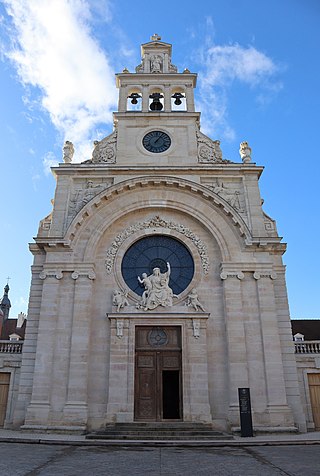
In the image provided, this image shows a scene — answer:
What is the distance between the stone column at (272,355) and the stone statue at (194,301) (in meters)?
2.68

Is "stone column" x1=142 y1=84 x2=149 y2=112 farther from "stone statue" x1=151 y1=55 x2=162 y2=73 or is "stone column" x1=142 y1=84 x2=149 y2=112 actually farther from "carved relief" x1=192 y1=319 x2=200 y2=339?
"carved relief" x1=192 y1=319 x2=200 y2=339

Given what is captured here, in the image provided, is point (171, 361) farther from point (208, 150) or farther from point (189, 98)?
point (189, 98)

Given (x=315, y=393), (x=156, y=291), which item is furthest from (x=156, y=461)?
(x=315, y=393)

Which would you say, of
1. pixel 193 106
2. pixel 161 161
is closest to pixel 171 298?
pixel 161 161

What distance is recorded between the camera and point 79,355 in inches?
693

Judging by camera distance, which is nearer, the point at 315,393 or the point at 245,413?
the point at 245,413

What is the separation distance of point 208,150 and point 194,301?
8419mm

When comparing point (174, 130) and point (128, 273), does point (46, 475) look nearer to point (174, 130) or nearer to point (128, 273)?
point (128, 273)

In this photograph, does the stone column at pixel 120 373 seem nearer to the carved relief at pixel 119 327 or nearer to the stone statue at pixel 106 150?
the carved relief at pixel 119 327

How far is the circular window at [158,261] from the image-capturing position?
1956cm

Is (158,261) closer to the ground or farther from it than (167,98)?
closer to the ground

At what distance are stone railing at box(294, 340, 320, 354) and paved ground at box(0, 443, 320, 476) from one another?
22.0 feet

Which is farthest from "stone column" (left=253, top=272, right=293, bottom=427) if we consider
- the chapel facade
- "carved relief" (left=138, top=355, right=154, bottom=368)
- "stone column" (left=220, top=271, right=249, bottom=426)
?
"carved relief" (left=138, top=355, right=154, bottom=368)

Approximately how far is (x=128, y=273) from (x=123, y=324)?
8.53ft
